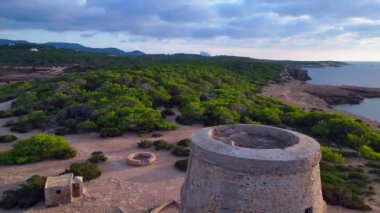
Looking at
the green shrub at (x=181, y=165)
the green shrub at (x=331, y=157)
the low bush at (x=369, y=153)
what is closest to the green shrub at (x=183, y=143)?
the green shrub at (x=181, y=165)

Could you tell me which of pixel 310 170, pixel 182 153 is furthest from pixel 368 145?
pixel 310 170

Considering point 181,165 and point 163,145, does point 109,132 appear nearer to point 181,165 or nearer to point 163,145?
point 163,145

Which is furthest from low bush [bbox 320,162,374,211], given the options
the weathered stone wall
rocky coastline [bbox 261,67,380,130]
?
rocky coastline [bbox 261,67,380,130]

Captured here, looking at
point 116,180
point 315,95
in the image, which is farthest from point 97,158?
point 315,95

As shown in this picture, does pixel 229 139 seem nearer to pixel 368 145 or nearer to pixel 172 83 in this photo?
pixel 368 145

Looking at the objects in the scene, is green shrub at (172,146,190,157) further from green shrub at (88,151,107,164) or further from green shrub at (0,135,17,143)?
green shrub at (0,135,17,143)

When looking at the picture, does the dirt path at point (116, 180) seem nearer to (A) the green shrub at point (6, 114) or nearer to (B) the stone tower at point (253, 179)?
(B) the stone tower at point (253, 179)
